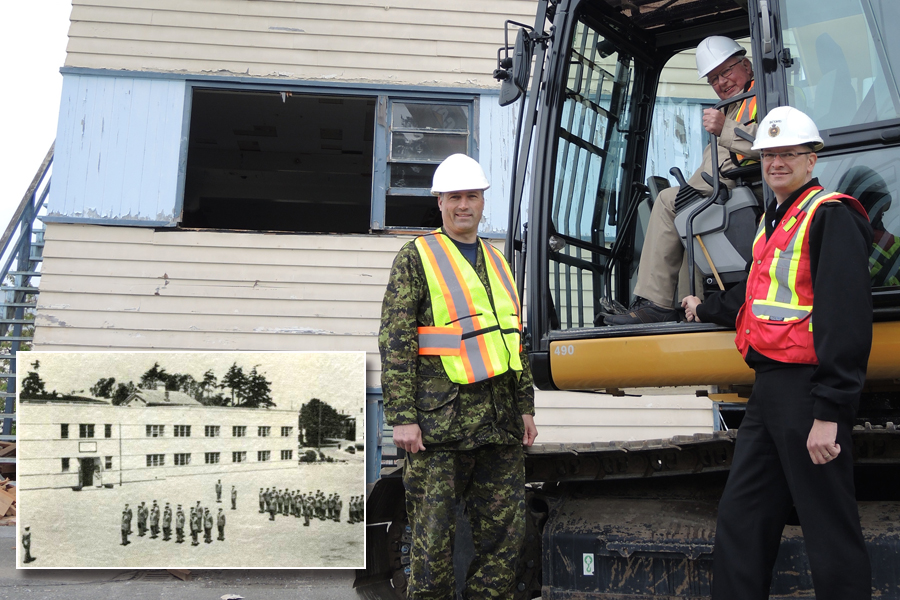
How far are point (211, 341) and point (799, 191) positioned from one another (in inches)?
229

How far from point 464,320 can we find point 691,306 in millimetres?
1052

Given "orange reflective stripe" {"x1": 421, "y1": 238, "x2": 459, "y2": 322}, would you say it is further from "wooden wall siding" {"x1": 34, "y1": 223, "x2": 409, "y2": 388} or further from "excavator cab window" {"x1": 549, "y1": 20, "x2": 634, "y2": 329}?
"wooden wall siding" {"x1": 34, "y1": 223, "x2": 409, "y2": 388}

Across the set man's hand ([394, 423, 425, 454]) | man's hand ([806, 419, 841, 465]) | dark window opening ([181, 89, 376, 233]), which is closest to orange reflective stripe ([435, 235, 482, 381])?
man's hand ([394, 423, 425, 454])

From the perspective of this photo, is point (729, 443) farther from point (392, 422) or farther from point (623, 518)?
point (392, 422)

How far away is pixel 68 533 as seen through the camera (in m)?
6.32

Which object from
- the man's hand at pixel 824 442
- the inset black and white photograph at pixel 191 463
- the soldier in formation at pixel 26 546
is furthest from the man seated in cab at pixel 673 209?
the soldier in formation at pixel 26 546

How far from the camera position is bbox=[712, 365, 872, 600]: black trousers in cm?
257

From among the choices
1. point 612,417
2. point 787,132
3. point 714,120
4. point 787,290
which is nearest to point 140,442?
point 612,417

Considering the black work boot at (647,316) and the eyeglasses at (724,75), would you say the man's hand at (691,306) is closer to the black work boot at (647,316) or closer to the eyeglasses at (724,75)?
the black work boot at (647,316)

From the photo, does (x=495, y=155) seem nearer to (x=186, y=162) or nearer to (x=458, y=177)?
(x=186, y=162)

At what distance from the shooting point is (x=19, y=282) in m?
7.94

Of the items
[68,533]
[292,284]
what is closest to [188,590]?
[68,533]

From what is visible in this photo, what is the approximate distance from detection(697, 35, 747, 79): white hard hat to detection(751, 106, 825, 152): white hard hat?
1305 mm

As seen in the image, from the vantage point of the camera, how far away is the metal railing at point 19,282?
24.7 feet
